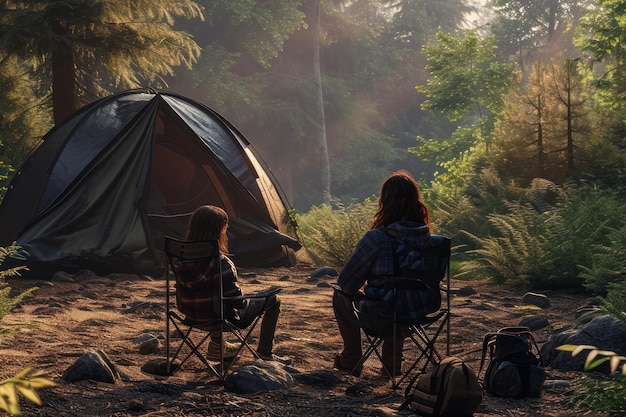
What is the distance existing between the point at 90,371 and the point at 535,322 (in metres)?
4.63

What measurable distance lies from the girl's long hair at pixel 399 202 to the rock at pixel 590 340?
65.3 inches

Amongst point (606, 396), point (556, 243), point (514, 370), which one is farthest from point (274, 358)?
point (556, 243)

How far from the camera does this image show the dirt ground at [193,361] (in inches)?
→ 202

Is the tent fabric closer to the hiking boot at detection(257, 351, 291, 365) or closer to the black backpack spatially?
the hiking boot at detection(257, 351, 291, 365)

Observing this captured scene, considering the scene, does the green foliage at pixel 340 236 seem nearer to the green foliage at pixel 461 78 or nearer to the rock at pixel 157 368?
the rock at pixel 157 368

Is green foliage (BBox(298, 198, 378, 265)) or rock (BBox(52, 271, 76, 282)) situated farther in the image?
green foliage (BBox(298, 198, 378, 265))

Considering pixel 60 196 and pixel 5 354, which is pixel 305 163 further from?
pixel 5 354

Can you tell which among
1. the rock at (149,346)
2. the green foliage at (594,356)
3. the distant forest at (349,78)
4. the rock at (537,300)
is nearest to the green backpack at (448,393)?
the green foliage at (594,356)

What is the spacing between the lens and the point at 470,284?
39.6 feet

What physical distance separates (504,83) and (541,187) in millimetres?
14553

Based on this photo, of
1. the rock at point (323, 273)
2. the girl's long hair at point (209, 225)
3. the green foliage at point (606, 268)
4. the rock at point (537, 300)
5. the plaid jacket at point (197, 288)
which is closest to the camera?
the plaid jacket at point (197, 288)

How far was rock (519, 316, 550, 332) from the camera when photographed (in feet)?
27.4

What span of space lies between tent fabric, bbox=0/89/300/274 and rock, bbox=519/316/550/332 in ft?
19.0

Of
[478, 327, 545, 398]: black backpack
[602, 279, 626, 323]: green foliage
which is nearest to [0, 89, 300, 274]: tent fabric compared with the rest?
[602, 279, 626, 323]: green foliage
